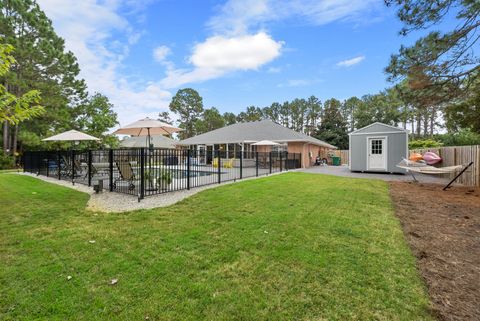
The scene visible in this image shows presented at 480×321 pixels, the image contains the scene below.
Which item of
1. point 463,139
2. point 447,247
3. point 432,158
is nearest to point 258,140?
point 432,158

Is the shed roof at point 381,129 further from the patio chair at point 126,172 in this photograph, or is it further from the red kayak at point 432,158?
the patio chair at point 126,172

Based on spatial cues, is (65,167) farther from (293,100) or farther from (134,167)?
(293,100)

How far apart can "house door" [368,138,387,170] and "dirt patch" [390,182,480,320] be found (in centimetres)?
774

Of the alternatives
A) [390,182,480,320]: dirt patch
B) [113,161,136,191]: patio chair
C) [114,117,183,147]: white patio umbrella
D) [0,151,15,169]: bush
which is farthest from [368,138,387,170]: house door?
[0,151,15,169]: bush

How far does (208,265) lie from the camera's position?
118 inches

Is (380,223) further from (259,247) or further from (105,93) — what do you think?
(105,93)

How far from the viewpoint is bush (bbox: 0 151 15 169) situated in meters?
18.7

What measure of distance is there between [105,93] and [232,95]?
1697 cm

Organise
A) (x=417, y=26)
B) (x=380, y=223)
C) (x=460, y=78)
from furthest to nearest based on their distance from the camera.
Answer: (x=460, y=78)
(x=417, y=26)
(x=380, y=223)

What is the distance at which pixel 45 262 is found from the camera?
2998 millimetres

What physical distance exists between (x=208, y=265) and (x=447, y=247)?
149 inches

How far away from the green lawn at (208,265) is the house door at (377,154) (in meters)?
11.4

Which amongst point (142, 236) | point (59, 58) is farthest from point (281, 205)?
point (59, 58)

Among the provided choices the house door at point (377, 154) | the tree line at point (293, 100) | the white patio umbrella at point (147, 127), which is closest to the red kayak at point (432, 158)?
the tree line at point (293, 100)
